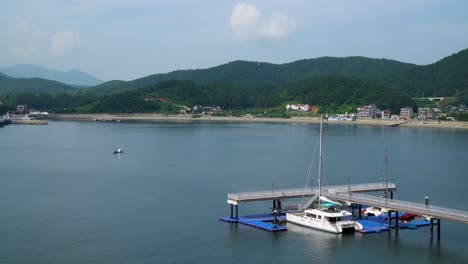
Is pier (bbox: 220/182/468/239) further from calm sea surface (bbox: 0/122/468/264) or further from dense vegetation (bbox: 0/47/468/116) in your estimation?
dense vegetation (bbox: 0/47/468/116)

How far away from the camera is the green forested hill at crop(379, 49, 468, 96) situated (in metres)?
136

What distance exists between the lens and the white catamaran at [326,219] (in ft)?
73.9

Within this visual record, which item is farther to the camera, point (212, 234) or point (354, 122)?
point (354, 122)

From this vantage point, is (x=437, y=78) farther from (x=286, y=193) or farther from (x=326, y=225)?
(x=326, y=225)

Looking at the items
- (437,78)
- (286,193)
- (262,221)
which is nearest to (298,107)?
(437,78)

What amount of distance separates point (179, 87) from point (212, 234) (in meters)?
117

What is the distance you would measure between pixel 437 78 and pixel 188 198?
124 meters

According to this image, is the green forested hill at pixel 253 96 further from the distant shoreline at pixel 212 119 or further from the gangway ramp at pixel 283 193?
the gangway ramp at pixel 283 193

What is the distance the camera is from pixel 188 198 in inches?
1144

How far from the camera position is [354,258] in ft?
65.5

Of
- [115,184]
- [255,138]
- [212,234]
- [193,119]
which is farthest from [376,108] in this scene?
[212,234]

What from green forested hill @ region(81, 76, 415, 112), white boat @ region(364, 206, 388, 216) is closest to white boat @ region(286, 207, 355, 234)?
white boat @ region(364, 206, 388, 216)

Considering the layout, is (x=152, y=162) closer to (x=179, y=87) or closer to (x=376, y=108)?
(x=376, y=108)

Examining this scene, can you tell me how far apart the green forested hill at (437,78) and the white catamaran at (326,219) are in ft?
366
